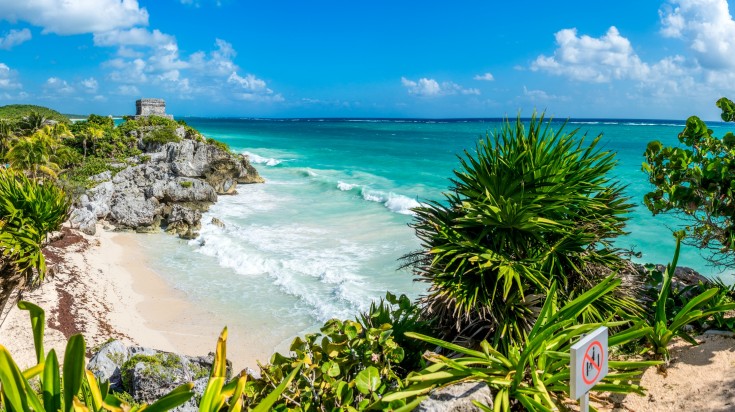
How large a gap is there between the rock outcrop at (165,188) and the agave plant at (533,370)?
54.7 ft

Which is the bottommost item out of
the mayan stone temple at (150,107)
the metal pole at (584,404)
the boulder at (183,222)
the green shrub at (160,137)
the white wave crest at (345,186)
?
the boulder at (183,222)

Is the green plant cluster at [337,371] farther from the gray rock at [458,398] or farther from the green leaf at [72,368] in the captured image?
the green leaf at [72,368]

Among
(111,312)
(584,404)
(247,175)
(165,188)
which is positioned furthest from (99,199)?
(584,404)

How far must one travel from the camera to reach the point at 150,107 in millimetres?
48875

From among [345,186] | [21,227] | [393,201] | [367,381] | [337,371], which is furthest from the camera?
[345,186]

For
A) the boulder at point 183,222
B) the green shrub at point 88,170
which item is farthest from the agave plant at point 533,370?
the green shrub at point 88,170

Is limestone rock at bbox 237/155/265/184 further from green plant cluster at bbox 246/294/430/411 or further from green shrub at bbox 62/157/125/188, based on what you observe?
green plant cluster at bbox 246/294/430/411

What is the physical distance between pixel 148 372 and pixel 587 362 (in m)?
5.05

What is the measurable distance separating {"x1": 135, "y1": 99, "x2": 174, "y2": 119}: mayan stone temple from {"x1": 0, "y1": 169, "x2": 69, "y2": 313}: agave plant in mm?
40413

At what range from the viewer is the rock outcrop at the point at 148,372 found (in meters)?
5.87

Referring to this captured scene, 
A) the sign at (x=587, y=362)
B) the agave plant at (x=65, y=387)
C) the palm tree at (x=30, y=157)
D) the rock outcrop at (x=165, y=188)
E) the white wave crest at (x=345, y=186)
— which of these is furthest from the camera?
the white wave crest at (x=345, y=186)

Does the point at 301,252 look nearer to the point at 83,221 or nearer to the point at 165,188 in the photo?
the point at 83,221

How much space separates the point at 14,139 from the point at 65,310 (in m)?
22.8

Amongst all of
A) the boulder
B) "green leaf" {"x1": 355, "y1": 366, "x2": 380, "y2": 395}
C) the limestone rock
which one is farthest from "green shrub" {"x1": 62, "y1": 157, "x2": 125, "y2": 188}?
"green leaf" {"x1": 355, "y1": 366, "x2": 380, "y2": 395}
